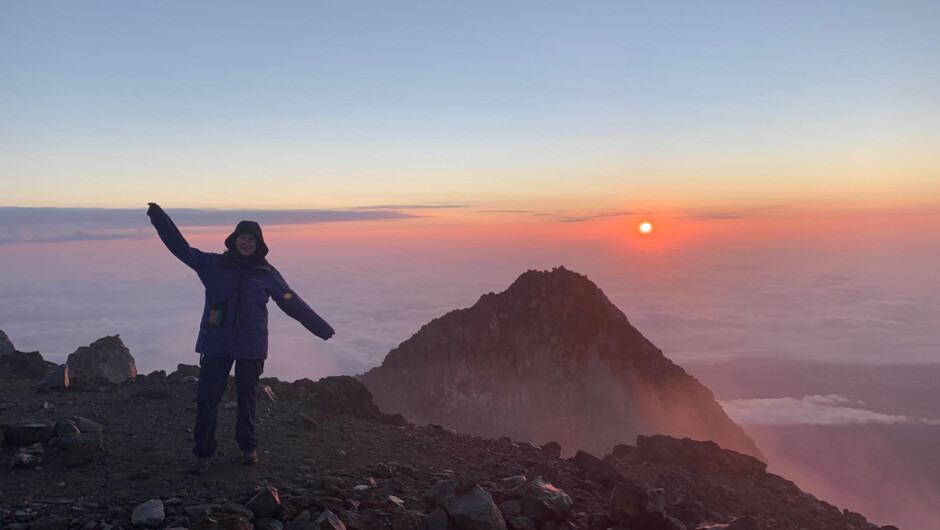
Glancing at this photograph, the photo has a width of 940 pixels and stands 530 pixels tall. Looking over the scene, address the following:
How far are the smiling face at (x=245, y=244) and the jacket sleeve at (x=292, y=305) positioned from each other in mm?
327

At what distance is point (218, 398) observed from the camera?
713 cm

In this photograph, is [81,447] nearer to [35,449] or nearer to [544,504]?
[35,449]

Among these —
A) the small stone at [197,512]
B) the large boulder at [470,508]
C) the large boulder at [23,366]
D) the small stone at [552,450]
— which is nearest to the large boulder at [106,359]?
the large boulder at [23,366]

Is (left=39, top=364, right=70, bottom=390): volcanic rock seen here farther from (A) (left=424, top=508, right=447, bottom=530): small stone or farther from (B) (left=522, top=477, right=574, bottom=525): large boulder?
A: (B) (left=522, top=477, right=574, bottom=525): large boulder

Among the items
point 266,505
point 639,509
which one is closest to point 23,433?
point 266,505

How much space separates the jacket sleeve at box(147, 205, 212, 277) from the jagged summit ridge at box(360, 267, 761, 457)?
2282cm

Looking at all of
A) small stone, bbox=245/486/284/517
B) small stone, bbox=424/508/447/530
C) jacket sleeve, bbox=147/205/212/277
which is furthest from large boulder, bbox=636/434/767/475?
jacket sleeve, bbox=147/205/212/277

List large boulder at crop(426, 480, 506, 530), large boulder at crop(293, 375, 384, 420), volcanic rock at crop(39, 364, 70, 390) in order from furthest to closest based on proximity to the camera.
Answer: large boulder at crop(293, 375, 384, 420), volcanic rock at crop(39, 364, 70, 390), large boulder at crop(426, 480, 506, 530)

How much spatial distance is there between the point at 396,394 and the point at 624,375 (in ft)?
37.0

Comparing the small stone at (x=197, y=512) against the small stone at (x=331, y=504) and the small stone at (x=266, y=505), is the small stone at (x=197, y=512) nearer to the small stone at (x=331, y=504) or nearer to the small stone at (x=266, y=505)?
the small stone at (x=266, y=505)

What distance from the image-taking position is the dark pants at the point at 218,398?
6914mm

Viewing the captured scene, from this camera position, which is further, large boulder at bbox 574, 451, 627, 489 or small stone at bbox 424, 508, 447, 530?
large boulder at bbox 574, 451, 627, 489

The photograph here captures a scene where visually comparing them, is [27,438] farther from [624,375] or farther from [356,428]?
[624,375]

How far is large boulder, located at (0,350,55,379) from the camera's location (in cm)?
1100
